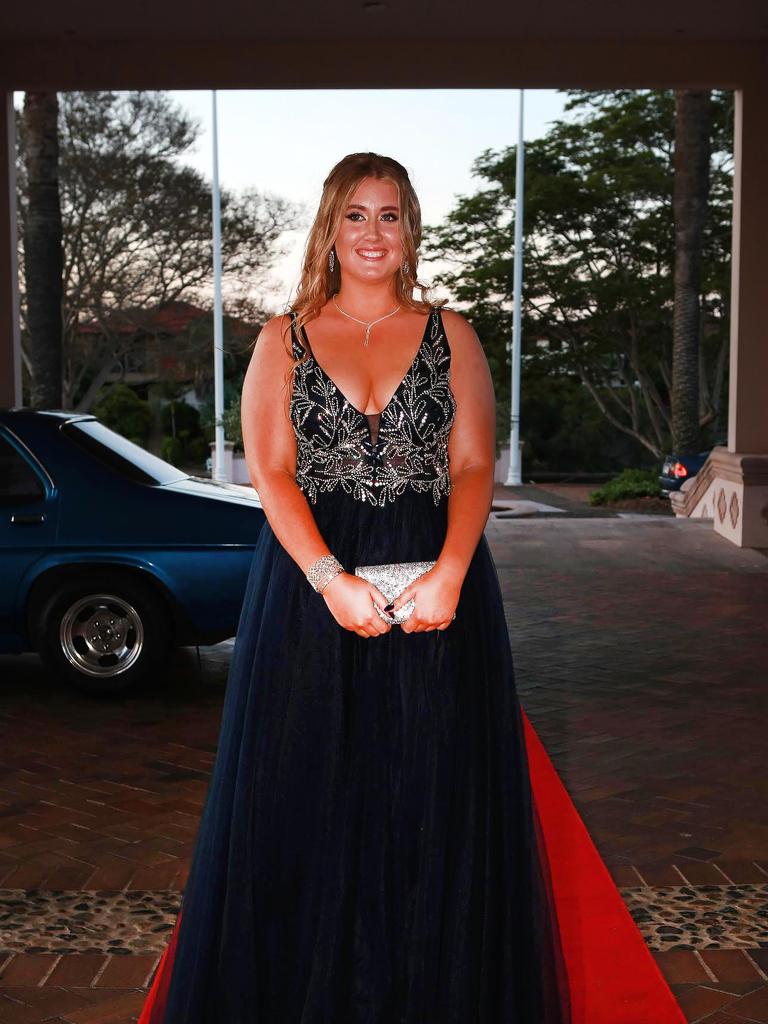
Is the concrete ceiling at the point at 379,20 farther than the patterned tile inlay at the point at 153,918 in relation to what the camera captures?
Yes

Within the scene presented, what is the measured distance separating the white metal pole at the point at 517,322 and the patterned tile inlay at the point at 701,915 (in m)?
26.5

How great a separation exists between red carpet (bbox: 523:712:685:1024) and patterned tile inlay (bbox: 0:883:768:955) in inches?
4.2

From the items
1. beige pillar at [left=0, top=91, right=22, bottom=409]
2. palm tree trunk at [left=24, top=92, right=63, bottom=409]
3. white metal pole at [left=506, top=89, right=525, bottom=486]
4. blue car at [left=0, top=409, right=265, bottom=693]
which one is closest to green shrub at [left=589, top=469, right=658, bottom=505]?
white metal pole at [left=506, top=89, right=525, bottom=486]

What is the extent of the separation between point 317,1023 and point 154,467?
15.6 ft

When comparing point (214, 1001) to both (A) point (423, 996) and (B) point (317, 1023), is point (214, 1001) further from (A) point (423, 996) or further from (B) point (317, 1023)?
(A) point (423, 996)

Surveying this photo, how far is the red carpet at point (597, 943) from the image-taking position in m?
3.15

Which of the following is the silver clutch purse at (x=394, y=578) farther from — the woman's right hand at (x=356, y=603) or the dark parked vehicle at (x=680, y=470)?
the dark parked vehicle at (x=680, y=470)

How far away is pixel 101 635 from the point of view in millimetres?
6625

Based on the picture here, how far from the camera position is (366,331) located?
8.90ft

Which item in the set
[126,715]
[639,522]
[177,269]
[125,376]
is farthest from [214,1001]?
[125,376]

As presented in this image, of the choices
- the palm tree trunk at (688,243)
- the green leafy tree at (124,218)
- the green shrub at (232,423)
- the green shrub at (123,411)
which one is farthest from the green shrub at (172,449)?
the palm tree trunk at (688,243)

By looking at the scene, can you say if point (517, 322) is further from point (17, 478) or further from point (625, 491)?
point (17, 478)

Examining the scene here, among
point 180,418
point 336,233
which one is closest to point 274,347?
point 336,233

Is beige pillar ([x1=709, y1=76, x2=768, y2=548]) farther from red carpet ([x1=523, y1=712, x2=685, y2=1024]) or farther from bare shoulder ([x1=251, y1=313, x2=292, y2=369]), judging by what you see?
bare shoulder ([x1=251, y1=313, x2=292, y2=369])
